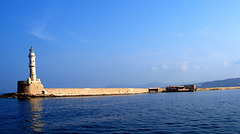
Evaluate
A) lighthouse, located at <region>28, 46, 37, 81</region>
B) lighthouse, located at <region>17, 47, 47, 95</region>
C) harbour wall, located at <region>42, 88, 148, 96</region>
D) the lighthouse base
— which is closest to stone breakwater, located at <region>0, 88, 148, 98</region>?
harbour wall, located at <region>42, 88, 148, 96</region>

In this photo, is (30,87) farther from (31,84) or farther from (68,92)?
(68,92)

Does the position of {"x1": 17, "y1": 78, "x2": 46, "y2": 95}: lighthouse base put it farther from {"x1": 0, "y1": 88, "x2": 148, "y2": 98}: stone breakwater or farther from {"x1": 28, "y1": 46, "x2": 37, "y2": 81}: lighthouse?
{"x1": 28, "y1": 46, "x2": 37, "y2": 81}: lighthouse

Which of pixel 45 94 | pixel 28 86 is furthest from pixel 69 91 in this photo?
pixel 28 86

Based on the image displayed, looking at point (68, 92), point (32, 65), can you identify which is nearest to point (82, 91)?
point (68, 92)

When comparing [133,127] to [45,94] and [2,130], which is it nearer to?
[2,130]

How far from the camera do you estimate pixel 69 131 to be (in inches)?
591

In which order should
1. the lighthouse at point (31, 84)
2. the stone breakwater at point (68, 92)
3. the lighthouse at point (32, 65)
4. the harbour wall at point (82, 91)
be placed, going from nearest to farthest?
the lighthouse at point (31, 84), the stone breakwater at point (68, 92), the lighthouse at point (32, 65), the harbour wall at point (82, 91)

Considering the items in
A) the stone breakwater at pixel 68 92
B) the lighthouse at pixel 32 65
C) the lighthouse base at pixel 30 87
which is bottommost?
the stone breakwater at pixel 68 92

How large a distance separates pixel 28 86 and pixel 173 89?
62.4 meters

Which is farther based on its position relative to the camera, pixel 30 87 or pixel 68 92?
pixel 68 92

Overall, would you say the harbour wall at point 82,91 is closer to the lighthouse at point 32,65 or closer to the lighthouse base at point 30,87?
the lighthouse base at point 30,87

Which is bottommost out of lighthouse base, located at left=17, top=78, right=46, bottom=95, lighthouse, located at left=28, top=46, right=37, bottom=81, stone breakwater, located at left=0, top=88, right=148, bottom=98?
stone breakwater, located at left=0, top=88, right=148, bottom=98

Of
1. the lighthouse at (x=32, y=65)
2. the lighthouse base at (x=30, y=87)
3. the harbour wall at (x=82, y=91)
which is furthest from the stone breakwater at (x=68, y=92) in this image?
the lighthouse at (x=32, y=65)

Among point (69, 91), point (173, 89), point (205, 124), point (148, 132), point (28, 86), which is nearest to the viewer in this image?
point (148, 132)
